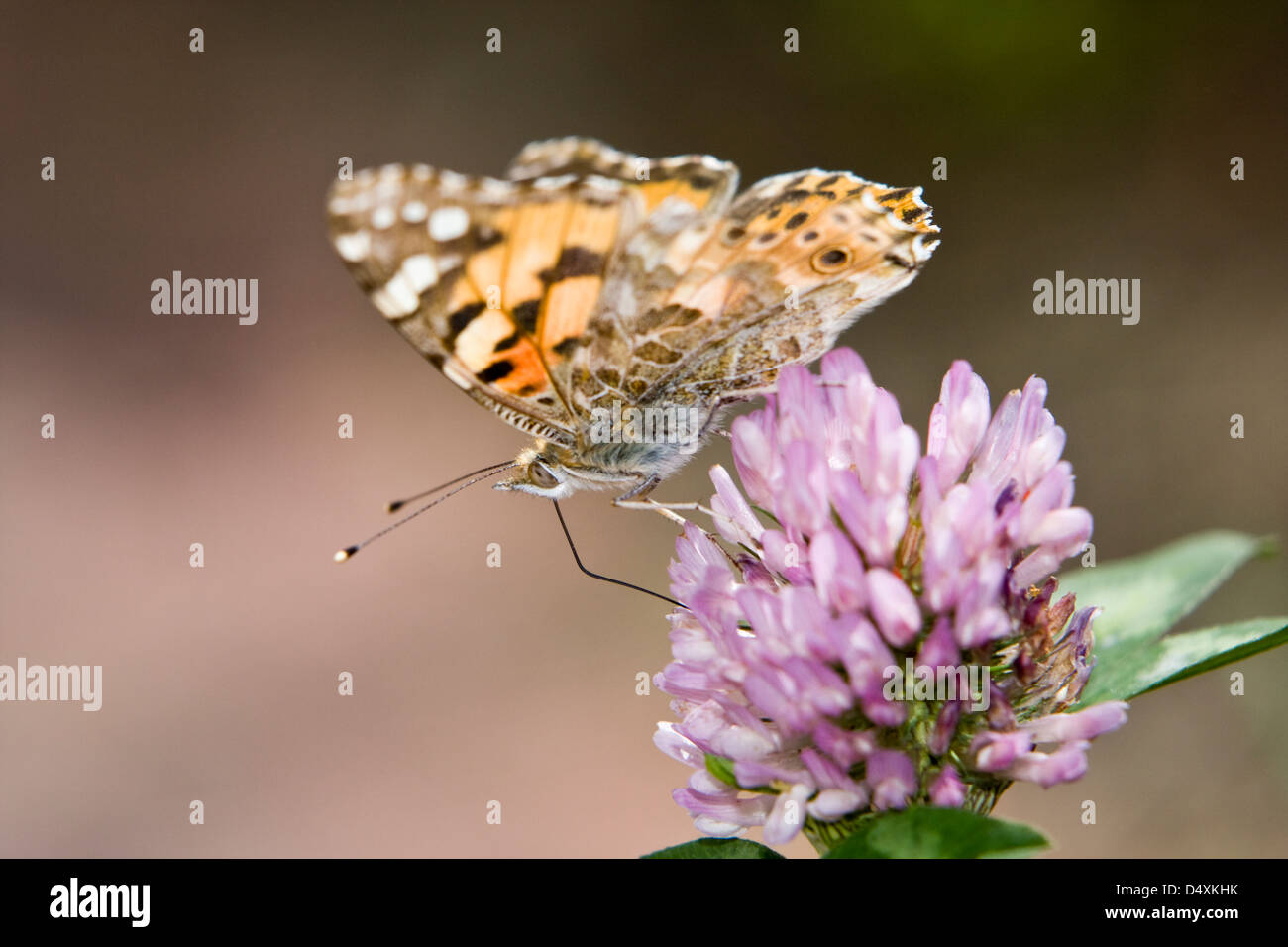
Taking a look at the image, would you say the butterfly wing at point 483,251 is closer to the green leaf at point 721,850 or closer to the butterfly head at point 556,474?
the butterfly head at point 556,474

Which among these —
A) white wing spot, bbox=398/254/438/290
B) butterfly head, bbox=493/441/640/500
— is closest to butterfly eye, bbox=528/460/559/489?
butterfly head, bbox=493/441/640/500

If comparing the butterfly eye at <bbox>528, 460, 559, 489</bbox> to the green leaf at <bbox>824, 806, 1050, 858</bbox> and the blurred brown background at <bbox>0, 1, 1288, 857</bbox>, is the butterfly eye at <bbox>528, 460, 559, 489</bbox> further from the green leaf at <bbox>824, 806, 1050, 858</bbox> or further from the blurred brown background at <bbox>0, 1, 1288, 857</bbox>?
the blurred brown background at <bbox>0, 1, 1288, 857</bbox>

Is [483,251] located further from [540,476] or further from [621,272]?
[540,476]

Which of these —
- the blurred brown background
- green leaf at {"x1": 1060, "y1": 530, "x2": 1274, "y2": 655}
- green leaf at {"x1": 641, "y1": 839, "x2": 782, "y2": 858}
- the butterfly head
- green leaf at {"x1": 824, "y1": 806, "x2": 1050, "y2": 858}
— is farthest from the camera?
the blurred brown background

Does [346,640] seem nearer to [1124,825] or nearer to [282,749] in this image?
[282,749]

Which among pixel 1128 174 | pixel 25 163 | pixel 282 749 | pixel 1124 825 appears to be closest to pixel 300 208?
pixel 25 163

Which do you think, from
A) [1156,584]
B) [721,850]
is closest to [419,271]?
[721,850]

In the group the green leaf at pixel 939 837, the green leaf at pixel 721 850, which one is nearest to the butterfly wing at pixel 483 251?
the green leaf at pixel 721 850
